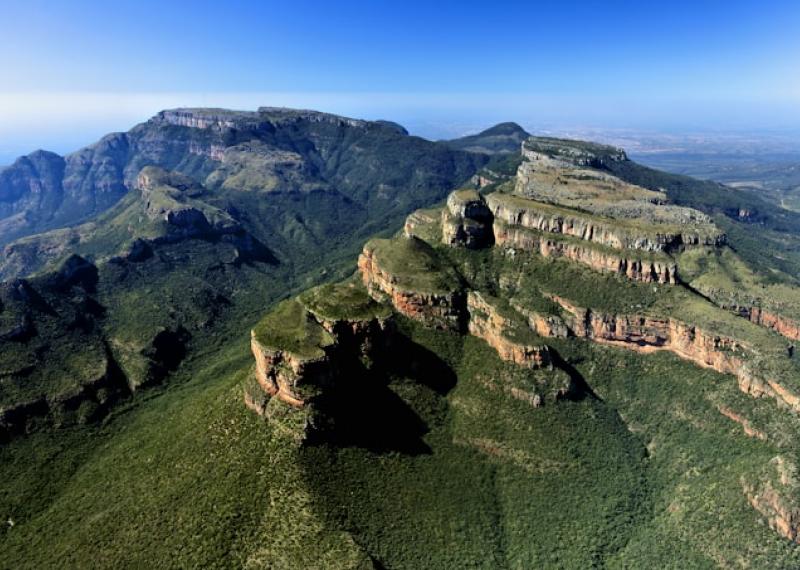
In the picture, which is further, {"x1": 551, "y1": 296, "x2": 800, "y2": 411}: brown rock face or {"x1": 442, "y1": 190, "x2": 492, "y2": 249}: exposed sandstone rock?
{"x1": 442, "y1": 190, "x2": 492, "y2": 249}: exposed sandstone rock

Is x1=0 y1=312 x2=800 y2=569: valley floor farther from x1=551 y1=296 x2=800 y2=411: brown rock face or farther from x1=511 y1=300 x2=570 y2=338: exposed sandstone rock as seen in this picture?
x1=511 y1=300 x2=570 y2=338: exposed sandstone rock

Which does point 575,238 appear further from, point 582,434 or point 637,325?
point 582,434

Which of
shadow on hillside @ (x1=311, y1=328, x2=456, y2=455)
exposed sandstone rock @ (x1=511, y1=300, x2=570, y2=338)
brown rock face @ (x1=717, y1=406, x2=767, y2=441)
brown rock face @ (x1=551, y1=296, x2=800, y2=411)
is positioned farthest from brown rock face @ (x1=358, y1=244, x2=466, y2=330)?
brown rock face @ (x1=717, y1=406, x2=767, y2=441)

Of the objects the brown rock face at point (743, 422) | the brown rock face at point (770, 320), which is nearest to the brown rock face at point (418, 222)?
the brown rock face at point (770, 320)

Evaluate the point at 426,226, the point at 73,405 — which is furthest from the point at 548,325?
the point at 73,405

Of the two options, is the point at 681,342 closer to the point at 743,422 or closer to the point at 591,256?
the point at 743,422

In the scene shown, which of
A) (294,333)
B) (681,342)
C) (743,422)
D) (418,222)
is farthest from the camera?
(418,222)
